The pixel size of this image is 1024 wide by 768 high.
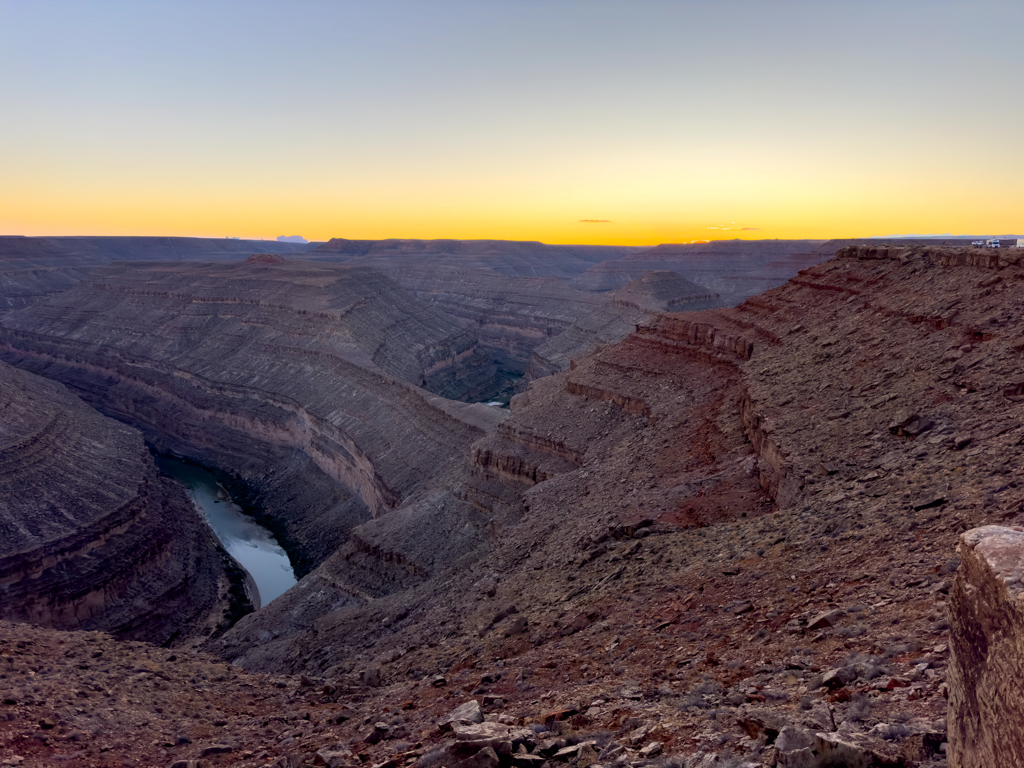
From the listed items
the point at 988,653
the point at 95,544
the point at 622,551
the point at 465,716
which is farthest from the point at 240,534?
the point at 988,653

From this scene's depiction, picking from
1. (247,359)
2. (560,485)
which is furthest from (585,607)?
(247,359)

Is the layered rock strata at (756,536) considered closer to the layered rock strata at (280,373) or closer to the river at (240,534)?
the river at (240,534)

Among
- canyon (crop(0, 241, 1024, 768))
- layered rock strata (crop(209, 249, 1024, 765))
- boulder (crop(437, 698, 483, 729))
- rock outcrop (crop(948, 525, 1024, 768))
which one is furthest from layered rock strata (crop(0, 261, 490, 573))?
rock outcrop (crop(948, 525, 1024, 768))

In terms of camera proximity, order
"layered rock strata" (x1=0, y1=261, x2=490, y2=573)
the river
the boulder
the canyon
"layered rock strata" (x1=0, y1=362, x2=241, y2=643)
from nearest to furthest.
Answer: the canyon
the boulder
"layered rock strata" (x1=0, y1=362, x2=241, y2=643)
the river
"layered rock strata" (x1=0, y1=261, x2=490, y2=573)

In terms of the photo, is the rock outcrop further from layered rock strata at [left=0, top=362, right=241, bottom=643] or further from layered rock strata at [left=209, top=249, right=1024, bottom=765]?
layered rock strata at [left=0, top=362, right=241, bottom=643]

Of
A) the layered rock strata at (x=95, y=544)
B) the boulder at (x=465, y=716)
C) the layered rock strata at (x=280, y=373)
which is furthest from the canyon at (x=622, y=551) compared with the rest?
the layered rock strata at (x=280, y=373)

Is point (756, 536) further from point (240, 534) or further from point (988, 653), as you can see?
point (240, 534)
